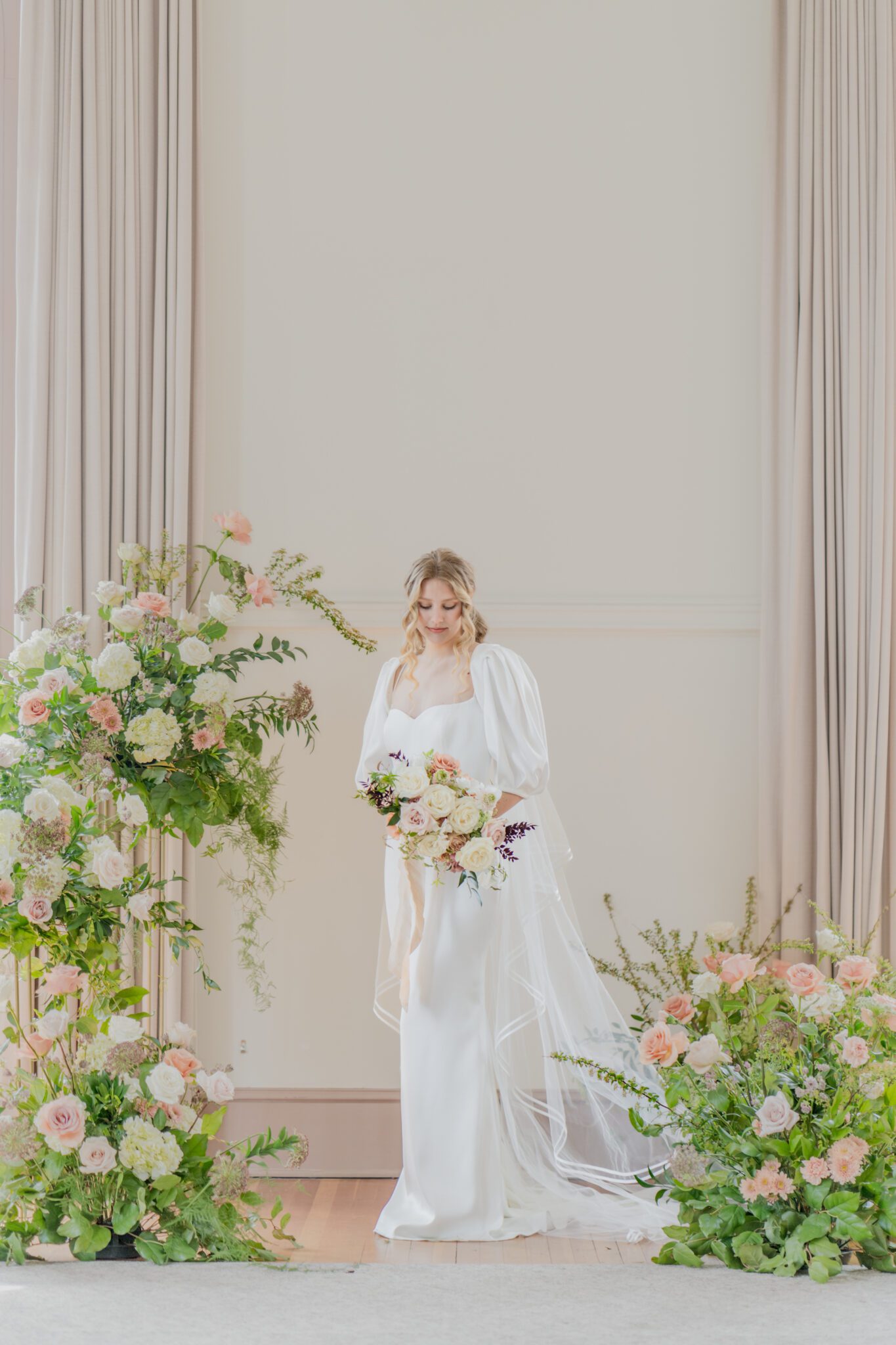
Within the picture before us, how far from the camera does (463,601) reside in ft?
11.8

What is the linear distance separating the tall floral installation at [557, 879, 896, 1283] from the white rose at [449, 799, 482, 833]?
0.62 metres

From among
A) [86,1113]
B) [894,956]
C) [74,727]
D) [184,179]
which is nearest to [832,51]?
[184,179]

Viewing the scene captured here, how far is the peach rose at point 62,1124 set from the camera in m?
2.66

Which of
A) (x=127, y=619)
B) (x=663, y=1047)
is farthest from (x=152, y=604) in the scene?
(x=663, y=1047)

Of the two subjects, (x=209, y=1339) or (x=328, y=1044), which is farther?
(x=328, y=1044)

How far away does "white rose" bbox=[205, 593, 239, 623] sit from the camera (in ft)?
10.6

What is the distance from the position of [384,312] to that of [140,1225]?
299cm

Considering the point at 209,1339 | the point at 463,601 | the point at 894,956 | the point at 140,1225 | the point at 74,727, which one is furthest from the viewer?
the point at 894,956

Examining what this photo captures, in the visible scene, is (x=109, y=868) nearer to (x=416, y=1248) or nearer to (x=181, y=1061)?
(x=181, y=1061)

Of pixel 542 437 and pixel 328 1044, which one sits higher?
pixel 542 437

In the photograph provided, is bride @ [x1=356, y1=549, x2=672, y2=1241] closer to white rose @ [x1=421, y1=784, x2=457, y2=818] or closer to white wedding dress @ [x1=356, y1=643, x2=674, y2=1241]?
white wedding dress @ [x1=356, y1=643, x2=674, y2=1241]

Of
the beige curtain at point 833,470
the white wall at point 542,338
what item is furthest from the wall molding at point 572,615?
the beige curtain at point 833,470

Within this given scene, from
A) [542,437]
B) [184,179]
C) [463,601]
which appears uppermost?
[184,179]

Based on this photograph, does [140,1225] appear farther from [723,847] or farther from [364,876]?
[723,847]
